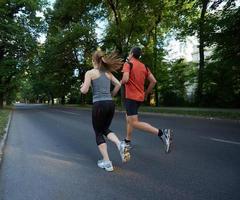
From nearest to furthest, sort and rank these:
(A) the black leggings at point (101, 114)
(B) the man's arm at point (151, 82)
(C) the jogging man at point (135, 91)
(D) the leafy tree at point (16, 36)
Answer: (A) the black leggings at point (101, 114)
(C) the jogging man at point (135, 91)
(B) the man's arm at point (151, 82)
(D) the leafy tree at point (16, 36)

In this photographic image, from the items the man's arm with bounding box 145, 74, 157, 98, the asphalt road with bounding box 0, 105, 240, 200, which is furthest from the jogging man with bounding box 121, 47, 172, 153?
the asphalt road with bounding box 0, 105, 240, 200

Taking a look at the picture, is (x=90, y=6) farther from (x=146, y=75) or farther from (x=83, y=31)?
(x=146, y=75)

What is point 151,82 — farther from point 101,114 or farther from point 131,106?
point 101,114

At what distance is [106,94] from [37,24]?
133 ft

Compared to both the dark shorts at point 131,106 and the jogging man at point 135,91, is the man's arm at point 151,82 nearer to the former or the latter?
Answer: the jogging man at point 135,91

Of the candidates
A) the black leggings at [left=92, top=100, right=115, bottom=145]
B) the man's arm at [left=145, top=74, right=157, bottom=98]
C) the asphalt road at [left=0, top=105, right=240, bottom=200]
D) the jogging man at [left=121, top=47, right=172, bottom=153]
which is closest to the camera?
the asphalt road at [left=0, top=105, right=240, bottom=200]

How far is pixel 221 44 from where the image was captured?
724 inches

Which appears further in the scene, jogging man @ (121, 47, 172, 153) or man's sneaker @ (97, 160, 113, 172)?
jogging man @ (121, 47, 172, 153)

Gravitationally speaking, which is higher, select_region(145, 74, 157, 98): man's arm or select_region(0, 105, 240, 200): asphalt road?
select_region(145, 74, 157, 98): man's arm

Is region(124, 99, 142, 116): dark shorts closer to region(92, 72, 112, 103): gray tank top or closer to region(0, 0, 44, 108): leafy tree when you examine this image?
region(92, 72, 112, 103): gray tank top

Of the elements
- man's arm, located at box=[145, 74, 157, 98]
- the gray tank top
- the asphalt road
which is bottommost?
the asphalt road

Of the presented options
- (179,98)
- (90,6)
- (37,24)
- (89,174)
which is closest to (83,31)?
(90,6)

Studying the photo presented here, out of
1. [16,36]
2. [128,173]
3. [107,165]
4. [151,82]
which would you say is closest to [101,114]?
[107,165]

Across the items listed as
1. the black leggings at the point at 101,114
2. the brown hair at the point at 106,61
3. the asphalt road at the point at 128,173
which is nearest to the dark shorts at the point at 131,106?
the asphalt road at the point at 128,173
